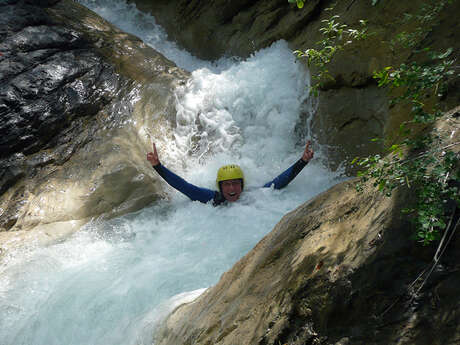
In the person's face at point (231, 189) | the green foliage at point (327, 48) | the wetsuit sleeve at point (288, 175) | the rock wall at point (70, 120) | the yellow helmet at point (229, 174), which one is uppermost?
the rock wall at point (70, 120)

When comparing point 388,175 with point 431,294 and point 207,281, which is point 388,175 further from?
point 207,281

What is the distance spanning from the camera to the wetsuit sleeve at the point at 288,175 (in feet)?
15.4

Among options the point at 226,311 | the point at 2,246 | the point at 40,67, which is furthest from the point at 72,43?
the point at 226,311

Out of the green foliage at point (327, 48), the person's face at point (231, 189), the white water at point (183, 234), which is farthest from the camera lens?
the person's face at point (231, 189)

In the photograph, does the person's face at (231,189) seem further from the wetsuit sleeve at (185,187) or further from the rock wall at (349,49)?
the rock wall at (349,49)

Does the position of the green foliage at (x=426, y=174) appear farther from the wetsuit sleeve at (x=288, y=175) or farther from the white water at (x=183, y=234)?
the wetsuit sleeve at (x=288, y=175)

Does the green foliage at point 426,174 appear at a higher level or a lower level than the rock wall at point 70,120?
lower

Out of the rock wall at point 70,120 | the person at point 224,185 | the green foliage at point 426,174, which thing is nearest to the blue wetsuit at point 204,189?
the person at point 224,185

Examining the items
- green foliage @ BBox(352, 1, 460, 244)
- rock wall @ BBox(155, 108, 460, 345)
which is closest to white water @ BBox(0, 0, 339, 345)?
rock wall @ BBox(155, 108, 460, 345)

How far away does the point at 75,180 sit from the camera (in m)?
5.00

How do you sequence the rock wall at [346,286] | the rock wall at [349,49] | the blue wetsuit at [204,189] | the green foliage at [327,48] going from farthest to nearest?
the blue wetsuit at [204,189]
the rock wall at [349,49]
the green foliage at [327,48]
the rock wall at [346,286]

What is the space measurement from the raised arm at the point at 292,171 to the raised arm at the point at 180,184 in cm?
84

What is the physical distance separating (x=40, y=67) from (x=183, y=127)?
2.42m

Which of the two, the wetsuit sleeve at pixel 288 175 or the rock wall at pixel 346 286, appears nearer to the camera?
the rock wall at pixel 346 286
